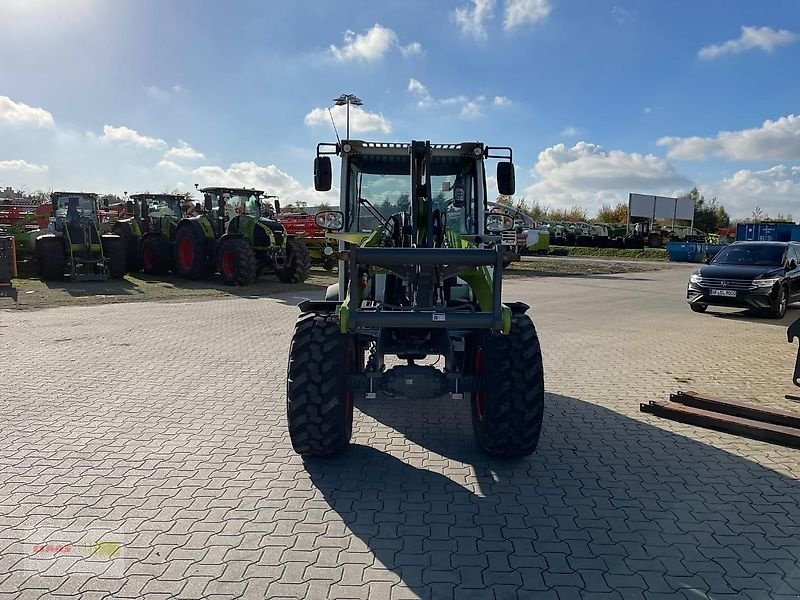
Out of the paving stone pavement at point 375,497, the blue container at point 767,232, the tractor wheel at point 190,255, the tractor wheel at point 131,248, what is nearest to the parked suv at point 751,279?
the paving stone pavement at point 375,497

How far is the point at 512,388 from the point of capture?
440cm

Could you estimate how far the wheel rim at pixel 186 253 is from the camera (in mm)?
17906

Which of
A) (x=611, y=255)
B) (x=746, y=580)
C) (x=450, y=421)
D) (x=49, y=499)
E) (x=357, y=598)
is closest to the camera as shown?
(x=357, y=598)

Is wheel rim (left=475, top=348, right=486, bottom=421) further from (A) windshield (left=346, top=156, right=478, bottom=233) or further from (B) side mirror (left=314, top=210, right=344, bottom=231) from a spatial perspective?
(B) side mirror (left=314, top=210, right=344, bottom=231)

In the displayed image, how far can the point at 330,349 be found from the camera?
14.5 ft

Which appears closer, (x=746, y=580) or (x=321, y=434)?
(x=746, y=580)

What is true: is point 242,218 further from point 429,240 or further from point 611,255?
point 611,255

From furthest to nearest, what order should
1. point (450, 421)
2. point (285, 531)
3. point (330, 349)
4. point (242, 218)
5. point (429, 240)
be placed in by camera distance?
point (242, 218) < point (450, 421) < point (429, 240) < point (330, 349) < point (285, 531)

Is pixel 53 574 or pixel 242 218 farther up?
pixel 242 218

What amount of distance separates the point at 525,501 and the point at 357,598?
150 cm

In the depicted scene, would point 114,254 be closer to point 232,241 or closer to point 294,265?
point 232,241

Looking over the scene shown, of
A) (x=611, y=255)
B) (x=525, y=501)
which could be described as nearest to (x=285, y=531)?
Answer: (x=525, y=501)

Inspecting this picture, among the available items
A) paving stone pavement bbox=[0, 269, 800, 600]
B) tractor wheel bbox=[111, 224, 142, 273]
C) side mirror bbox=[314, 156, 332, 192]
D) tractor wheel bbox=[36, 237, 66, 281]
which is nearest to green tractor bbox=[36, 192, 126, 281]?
tractor wheel bbox=[36, 237, 66, 281]

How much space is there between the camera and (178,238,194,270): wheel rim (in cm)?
1791
